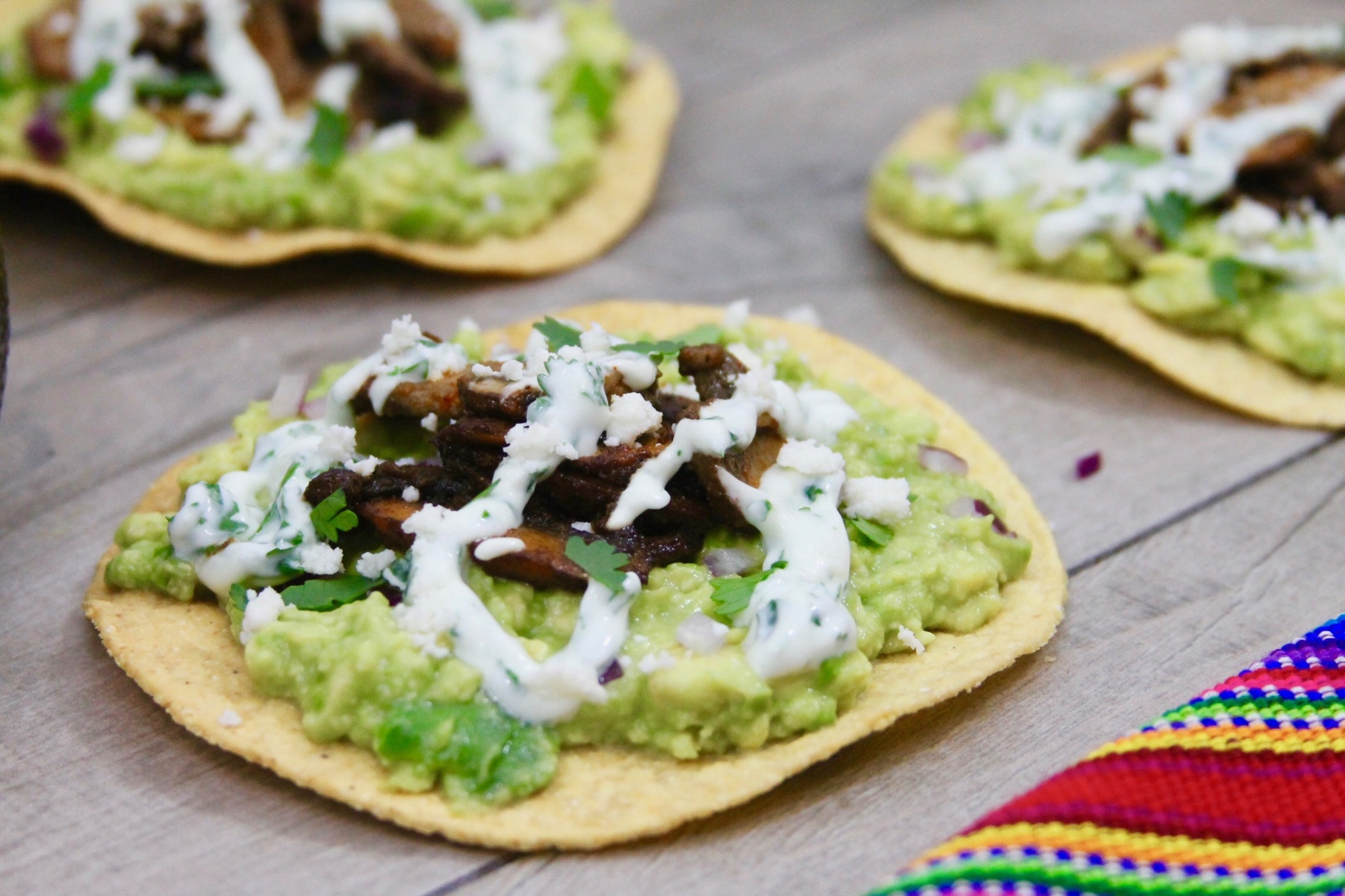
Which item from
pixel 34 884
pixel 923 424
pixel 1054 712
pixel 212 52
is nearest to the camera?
pixel 34 884

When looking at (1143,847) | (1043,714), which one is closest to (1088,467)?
(1043,714)

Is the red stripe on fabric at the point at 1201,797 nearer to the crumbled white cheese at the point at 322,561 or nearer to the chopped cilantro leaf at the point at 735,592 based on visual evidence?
the chopped cilantro leaf at the point at 735,592

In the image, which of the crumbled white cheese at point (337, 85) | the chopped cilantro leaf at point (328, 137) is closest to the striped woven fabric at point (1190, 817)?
the chopped cilantro leaf at point (328, 137)

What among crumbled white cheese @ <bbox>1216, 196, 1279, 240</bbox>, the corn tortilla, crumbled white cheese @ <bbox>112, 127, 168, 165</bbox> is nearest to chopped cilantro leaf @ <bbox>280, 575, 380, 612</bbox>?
the corn tortilla

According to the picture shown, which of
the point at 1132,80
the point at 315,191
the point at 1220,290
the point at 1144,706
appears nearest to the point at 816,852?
the point at 1144,706

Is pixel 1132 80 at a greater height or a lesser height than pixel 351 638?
greater

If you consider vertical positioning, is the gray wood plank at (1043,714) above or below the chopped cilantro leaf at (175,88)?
below

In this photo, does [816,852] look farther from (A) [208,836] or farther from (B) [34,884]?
(B) [34,884]

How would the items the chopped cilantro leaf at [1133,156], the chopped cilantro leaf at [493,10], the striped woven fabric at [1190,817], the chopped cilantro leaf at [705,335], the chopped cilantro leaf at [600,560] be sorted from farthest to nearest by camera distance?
1. the chopped cilantro leaf at [493,10]
2. the chopped cilantro leaf at [1133,156]
3. the chopped cilantro leaf at [705,335]
4. the chopped cilantro leaf at [600,560]
5. the striped woven fabric at [1190,817]
